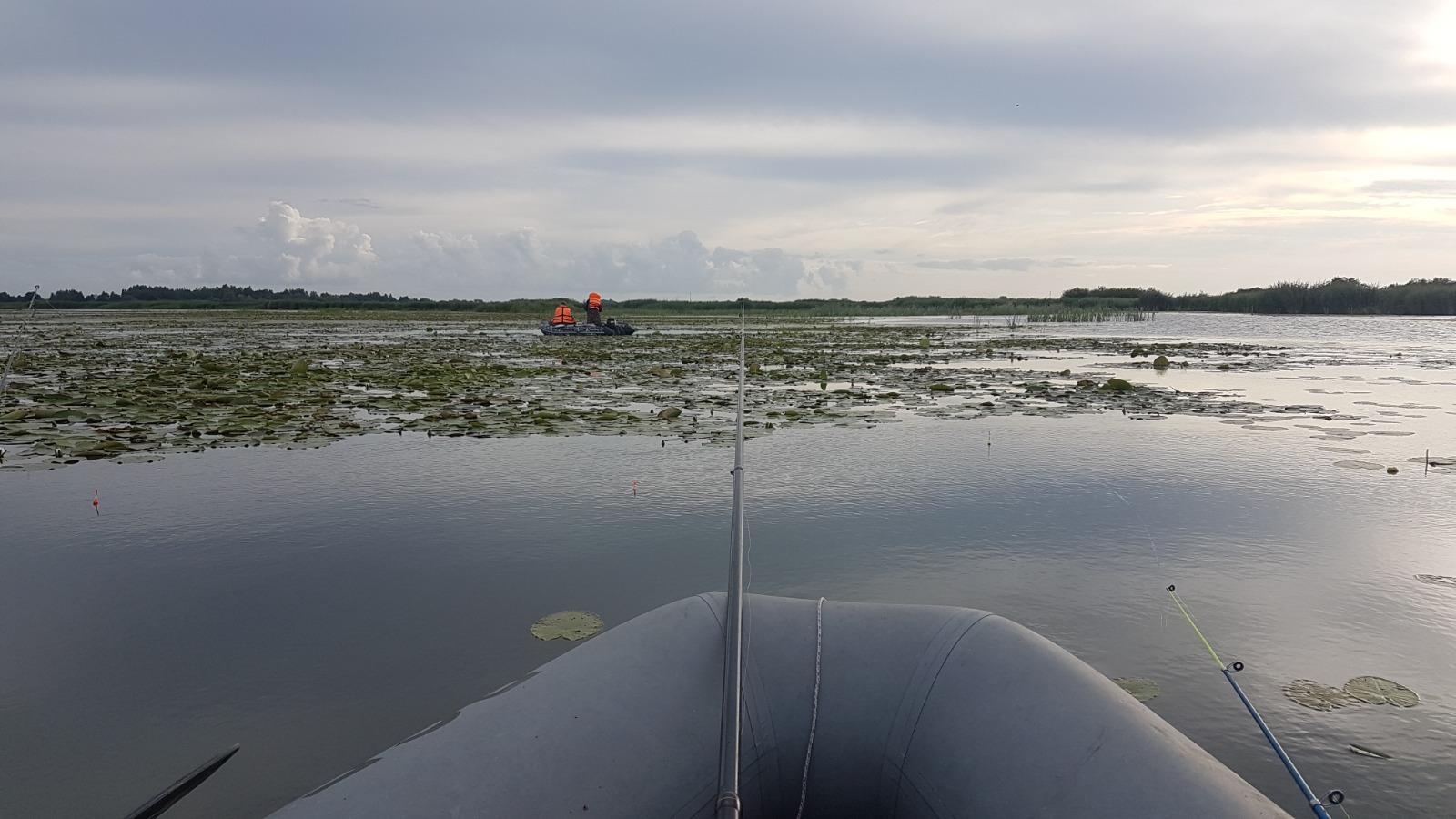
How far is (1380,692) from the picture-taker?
146 inches

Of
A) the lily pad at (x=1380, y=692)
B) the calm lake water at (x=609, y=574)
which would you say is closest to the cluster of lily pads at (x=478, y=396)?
the calm lake water at (x=609, y=574)

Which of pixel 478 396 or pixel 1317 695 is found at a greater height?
pixel 478 396

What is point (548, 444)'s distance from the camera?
980cm

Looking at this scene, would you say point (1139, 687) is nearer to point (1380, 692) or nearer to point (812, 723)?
point (1380, 692)

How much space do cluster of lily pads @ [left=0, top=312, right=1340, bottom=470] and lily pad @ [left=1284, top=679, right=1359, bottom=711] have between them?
705cm

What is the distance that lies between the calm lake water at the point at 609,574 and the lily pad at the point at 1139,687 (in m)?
0.06

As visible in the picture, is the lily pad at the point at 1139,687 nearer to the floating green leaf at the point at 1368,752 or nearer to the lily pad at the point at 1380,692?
the floating green leaf at the point at 1368,752

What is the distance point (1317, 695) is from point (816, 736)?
8.72ft

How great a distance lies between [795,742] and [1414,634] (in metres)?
3.93

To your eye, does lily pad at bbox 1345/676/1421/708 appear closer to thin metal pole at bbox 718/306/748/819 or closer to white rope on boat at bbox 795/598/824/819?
white rope on boat at bbox 795/598/824/819

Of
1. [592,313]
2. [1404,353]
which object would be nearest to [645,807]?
[1404,353]

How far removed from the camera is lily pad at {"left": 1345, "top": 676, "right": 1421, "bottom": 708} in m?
3.62

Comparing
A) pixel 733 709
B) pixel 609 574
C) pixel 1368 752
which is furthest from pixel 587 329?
pixel 733 709

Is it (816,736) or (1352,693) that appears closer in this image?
(816,736)
